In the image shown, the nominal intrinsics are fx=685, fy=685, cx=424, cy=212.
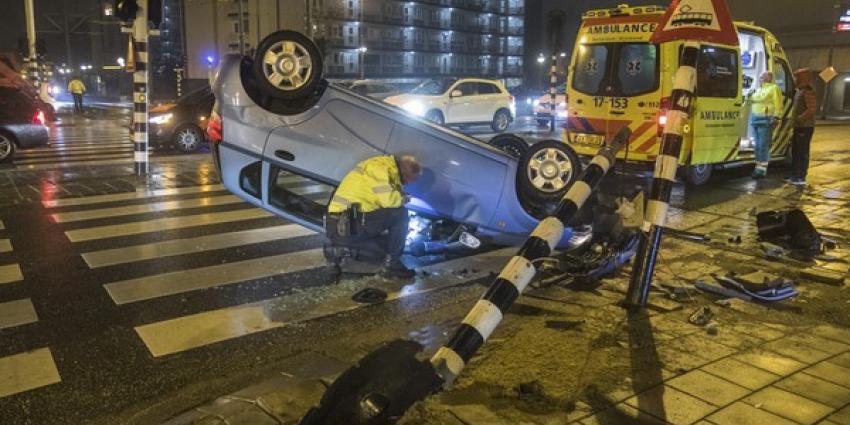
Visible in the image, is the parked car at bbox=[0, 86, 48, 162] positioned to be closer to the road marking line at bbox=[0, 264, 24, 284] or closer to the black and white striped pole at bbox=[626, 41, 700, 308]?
the road marking line at bbox=[0, 264, 24, 284]

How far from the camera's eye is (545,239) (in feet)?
12.8

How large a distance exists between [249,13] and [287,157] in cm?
6999

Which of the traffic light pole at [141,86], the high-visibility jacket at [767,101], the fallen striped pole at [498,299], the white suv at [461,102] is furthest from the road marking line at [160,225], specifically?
the white suv at [461,102]

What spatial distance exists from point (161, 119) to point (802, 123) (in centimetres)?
1290

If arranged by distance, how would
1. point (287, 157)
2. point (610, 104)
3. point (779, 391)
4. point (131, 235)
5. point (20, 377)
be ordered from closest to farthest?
point (779, 391), point (20, 377), point (287, 157), point (131, 235), point (610, 104)

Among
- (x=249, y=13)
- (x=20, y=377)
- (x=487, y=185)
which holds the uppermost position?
(x=249, y=13)

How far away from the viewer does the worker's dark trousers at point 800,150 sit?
11.7 m

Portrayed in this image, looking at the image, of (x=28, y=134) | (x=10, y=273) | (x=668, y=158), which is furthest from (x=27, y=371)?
(x=28, y=134)

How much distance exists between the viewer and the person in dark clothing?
11.6 metres

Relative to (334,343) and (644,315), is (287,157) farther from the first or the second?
(644,315)

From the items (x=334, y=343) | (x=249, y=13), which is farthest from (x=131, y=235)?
(x=249, y=13)

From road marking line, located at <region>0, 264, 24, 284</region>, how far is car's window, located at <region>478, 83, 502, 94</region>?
1908 centimetres

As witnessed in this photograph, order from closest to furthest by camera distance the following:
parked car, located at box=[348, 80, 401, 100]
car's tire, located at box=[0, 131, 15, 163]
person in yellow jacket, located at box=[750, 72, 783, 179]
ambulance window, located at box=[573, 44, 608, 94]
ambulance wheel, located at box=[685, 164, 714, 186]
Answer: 1. ambulance window, located at box=[573, 44, 608, 94]
2. ambulance wheel, located at box=[685, 164, 714, 186]
3. person in yellow jacket, located at box=[750, 72, 783, 179]
4. car's tire, located at box=[0, 131, 15, 163]
5. parked car, located at box=[348, 80, 401, 100]

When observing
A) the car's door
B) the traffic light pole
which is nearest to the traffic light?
the traffic light pole
